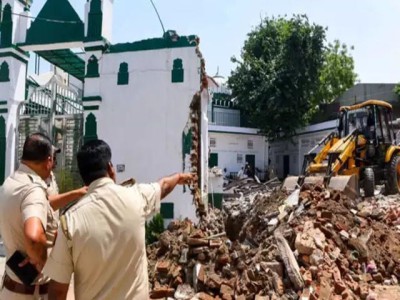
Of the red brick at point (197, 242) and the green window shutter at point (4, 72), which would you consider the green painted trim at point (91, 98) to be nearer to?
the green window shutter at point (4, 72)

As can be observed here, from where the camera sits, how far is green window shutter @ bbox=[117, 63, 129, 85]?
844 cm

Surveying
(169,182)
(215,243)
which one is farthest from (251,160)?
(169,182)

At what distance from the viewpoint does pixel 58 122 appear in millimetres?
8977

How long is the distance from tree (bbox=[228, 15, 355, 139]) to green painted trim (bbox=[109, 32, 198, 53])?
1561 cm

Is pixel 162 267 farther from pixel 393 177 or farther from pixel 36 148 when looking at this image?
pixel 393 177

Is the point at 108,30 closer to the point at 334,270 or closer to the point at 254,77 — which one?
the point at 334,270

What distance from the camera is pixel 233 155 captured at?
2494 centimetres

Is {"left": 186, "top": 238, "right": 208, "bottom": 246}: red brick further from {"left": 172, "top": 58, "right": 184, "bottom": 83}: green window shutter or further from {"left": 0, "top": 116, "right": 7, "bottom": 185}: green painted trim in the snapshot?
{"left": 0, "top": 116, "right": 7, "bottom": 185}: green painted trim

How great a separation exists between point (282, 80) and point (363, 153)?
13199 millimetres

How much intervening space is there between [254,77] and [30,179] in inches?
896

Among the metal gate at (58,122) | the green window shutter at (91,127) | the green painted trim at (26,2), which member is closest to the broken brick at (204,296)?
the metal gate at (58,122)

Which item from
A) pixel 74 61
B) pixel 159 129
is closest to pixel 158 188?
pixel 159 129

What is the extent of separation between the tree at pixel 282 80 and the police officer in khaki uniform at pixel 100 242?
21.5 metres

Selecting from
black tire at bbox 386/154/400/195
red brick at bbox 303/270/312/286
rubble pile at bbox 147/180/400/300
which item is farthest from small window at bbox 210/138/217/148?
red brick at bbox 303/270/312/286
